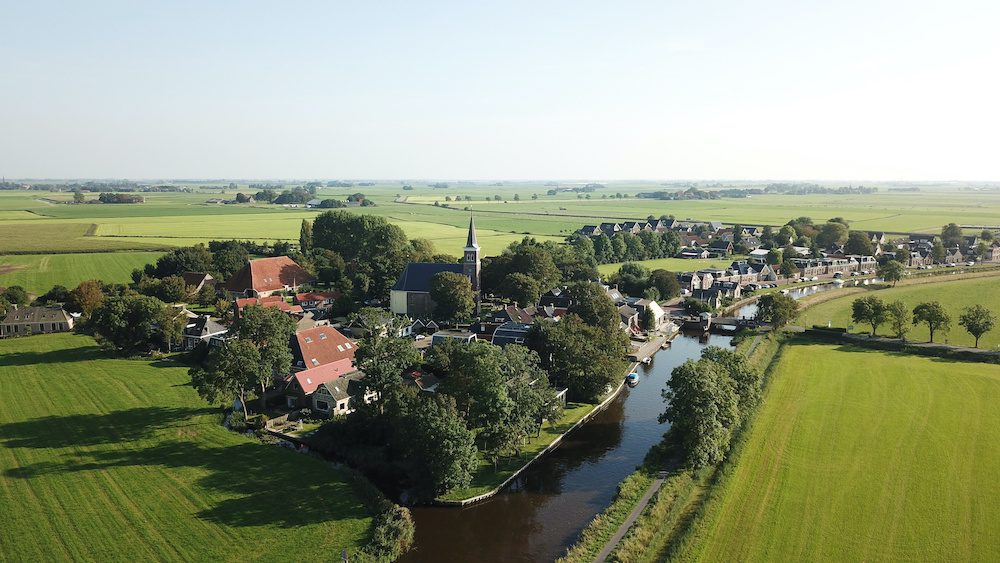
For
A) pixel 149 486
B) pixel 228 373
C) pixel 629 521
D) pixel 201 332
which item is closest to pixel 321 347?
pixel 228 373

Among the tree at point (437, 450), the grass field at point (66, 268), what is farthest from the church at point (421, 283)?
the grass field at point (66, 268)

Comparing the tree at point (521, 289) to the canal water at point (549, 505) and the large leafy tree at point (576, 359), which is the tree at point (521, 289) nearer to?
the large leafy tree at point (576, 359)

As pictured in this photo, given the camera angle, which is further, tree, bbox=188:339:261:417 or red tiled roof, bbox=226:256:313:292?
red tiled roof, bbox=226:256:313:292

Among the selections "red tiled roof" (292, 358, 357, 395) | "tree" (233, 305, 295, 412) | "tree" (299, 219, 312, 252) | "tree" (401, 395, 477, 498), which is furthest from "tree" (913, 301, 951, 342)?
"tree" (299, 219, 312, 252)

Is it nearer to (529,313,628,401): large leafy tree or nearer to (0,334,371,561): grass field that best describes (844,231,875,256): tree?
(529,313,628,401): large leafy tree

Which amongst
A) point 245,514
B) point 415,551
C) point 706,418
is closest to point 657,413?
point 706,418

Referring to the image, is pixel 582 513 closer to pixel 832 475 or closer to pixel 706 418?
pixel 706 418
